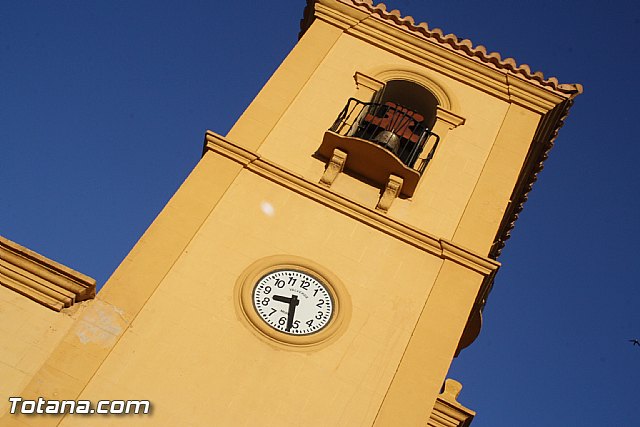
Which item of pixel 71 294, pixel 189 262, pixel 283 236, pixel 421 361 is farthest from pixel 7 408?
pixel 421 361

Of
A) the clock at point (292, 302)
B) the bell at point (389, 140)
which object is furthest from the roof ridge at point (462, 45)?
the clock at point (292, 302)

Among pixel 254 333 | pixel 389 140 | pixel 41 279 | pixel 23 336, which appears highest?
pixel 389 140

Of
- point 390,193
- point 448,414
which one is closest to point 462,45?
point 390,193

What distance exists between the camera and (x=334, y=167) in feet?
34.6

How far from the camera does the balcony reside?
415 inches

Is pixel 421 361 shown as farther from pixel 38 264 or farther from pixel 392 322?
pixel 38 264

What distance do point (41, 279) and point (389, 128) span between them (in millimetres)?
5351

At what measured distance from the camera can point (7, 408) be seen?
757 centimetres

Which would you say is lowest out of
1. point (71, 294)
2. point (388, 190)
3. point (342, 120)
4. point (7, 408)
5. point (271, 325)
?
point (7, 408)

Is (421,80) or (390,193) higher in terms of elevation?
(421,80)

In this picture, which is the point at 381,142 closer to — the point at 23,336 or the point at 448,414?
the point at 448,414

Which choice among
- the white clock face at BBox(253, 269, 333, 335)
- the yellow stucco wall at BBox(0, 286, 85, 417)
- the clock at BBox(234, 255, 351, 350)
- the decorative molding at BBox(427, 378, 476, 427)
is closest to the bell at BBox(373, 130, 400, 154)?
the clock at BBox(234, 255, 351, 350)

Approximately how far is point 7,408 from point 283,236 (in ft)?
11.6

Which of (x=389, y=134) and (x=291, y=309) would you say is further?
(x=389, y=134)
